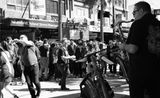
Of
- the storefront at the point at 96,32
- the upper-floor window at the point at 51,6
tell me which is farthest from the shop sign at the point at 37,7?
the storefront at the point at 96,32

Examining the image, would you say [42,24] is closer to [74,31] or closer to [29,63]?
[74,31]

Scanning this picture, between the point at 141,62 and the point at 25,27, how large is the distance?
21335 millimetres

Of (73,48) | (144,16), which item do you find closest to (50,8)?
(73,48)

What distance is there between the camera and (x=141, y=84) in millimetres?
3758

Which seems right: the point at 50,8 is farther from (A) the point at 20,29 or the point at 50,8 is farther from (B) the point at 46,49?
(B) the point at 46,49

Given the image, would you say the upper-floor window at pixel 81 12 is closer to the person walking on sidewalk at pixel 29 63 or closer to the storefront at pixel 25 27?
the storefront at pixel 25 27

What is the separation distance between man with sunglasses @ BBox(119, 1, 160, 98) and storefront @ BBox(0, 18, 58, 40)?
1908cm

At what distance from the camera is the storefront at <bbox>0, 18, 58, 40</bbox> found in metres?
22.2

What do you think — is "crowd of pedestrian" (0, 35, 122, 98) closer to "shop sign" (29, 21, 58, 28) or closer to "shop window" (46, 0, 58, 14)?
"shop sign" (29, 21, 58, 28)

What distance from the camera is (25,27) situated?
2430 cm

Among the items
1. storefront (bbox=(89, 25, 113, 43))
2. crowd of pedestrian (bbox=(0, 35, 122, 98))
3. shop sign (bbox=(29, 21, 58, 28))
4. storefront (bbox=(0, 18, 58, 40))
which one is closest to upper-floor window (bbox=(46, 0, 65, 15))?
storefront (bbox=(0, 18, 58, 40))

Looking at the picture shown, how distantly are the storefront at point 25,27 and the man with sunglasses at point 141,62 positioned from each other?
62.6 ft

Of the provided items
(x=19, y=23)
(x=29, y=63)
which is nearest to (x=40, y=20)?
(x=19, y=23)

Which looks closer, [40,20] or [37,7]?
[40,20]
